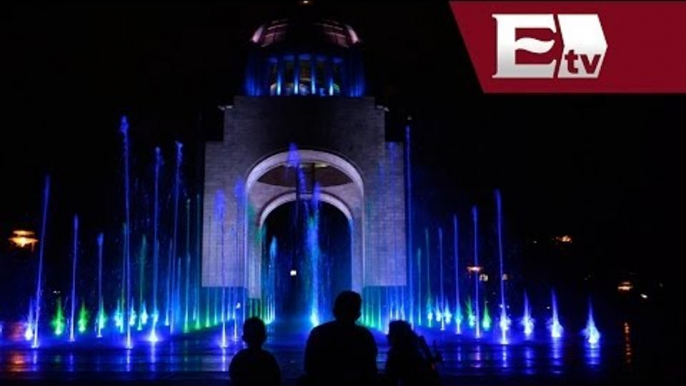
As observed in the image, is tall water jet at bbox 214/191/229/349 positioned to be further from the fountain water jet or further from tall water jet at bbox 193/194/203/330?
the fountain water jet

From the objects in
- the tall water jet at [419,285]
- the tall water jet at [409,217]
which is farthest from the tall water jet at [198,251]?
the tall water jet at [419,285]

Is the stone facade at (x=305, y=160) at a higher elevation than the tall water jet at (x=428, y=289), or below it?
higher

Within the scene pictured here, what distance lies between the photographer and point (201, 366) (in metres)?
9.35

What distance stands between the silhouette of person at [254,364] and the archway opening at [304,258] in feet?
127

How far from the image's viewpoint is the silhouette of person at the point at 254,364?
3.73m

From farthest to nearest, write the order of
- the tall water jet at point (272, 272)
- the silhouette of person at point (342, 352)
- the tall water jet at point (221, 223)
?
the tall water jet at point (272, 272), the tall water jet at point (221, 223), the silhouette of person at point (342, 352)

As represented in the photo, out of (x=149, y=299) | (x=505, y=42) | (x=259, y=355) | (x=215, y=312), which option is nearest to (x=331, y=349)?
(x=259, y=355)

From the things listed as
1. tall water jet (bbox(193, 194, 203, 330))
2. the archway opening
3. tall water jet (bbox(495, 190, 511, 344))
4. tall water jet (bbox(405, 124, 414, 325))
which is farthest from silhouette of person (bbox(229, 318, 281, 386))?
the archway opening

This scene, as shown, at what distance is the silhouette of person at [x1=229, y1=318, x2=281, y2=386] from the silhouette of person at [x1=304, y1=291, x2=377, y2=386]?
211mm

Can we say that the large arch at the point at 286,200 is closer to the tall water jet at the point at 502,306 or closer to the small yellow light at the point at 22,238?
the tall water jet at the point at 502,306

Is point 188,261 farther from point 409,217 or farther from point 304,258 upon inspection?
point 304,258

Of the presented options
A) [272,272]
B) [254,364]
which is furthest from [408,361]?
[272,272]

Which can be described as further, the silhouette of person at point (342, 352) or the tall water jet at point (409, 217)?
the tall water jet at point (409, 217)

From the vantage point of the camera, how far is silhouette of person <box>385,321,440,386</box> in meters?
4.17
